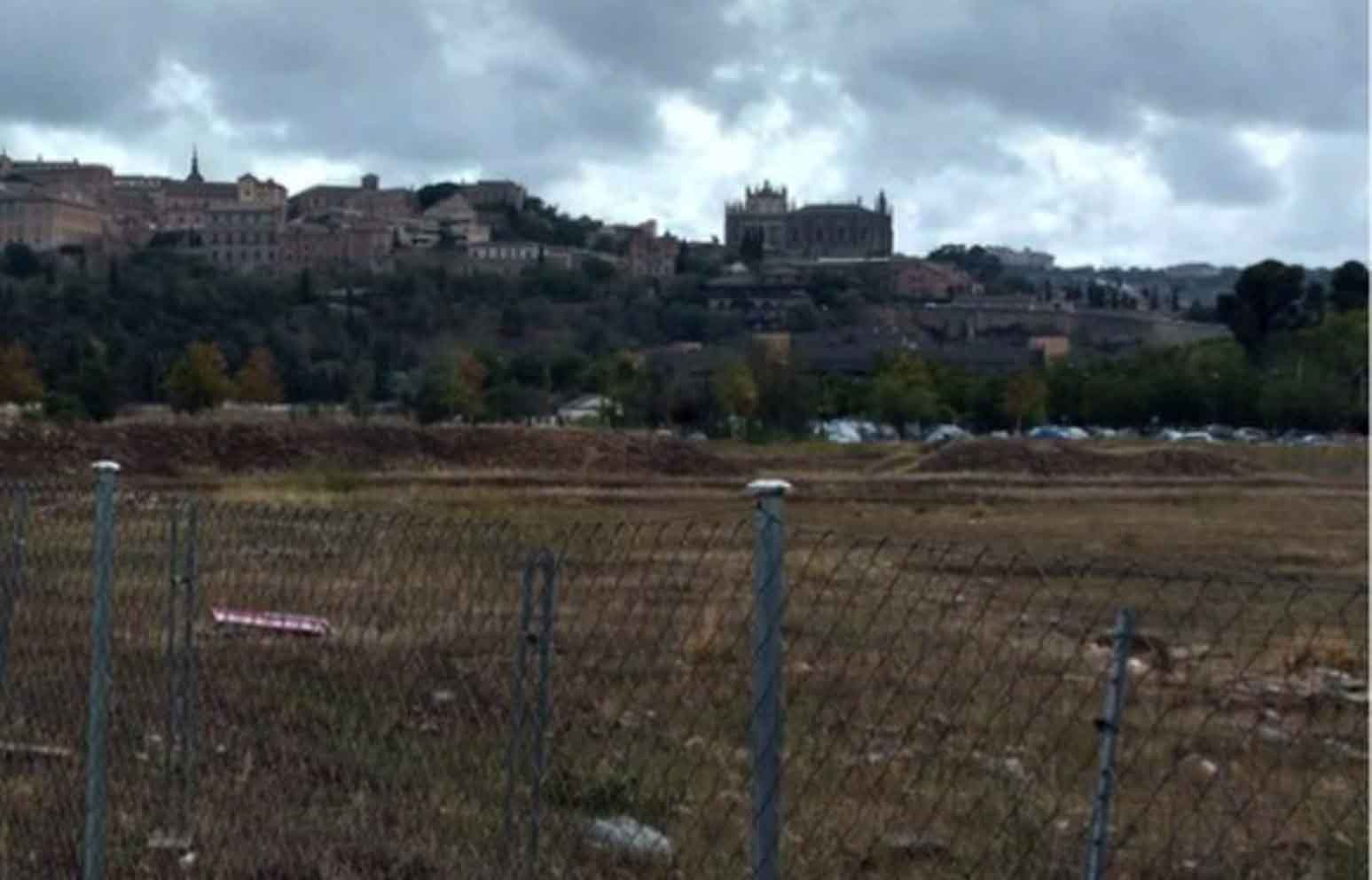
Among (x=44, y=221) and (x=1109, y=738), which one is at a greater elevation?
(x=44, y=221)

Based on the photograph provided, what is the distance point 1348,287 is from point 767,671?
95898mm

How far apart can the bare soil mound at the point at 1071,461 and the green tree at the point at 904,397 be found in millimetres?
26800


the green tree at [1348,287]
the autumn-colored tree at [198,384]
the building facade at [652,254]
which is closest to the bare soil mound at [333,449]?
the autumn-colored tree at [198,384]

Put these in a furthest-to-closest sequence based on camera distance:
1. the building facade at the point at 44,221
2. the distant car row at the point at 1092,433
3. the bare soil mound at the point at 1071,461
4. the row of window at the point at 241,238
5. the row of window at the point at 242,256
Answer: the row of window at the point at 241,238
the row of window at the point at 242,256
the building facade at the point at 44,221
the distant car row at the point at 1092,433
the bare soil mound at the point at 1071,461

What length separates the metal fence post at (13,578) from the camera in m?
7.67

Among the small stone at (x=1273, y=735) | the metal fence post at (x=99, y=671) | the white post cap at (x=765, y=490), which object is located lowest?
the small stone at (x=1273, y=735)

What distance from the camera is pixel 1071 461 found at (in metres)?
53.6

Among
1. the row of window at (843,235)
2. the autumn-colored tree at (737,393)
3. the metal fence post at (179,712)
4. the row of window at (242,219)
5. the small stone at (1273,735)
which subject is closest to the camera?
the metal fence post at (179,712)

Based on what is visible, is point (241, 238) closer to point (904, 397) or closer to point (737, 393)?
point (904, 397)

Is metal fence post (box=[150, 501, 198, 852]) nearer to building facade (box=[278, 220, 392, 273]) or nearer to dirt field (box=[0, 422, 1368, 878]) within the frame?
dirt field (box=[0, 422, 1368, 878])

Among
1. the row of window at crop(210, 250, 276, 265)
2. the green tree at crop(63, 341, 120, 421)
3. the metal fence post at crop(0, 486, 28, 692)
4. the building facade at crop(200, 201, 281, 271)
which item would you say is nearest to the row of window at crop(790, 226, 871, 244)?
the building facade at crop(200, 201, 281, 271)

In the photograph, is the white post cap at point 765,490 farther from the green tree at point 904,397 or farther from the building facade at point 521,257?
the building facade at point 521,257

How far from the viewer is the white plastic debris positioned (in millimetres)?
7668

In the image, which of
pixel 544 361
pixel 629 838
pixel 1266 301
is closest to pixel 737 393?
pixel 544 361
